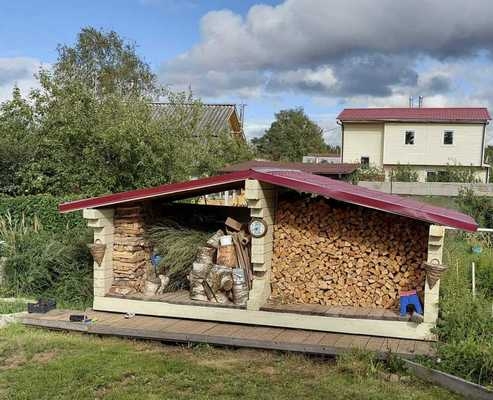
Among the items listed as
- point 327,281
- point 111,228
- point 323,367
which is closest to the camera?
point 323,367

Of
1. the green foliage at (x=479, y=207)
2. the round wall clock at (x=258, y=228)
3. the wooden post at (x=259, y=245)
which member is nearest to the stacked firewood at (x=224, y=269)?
the wooden post at (x=259, y=245)

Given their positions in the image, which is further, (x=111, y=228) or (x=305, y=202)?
(x=111, y=228)

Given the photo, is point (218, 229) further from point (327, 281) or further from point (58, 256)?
point (58, 256)

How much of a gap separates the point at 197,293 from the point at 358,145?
3273 centimetres

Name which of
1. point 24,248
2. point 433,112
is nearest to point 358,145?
point 433,112

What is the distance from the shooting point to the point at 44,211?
11.4m

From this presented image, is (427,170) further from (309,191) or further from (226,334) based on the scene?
(226,334)

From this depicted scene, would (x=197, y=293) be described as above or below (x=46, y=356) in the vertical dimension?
above

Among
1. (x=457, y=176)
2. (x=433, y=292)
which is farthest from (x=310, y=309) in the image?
(x=457, y=176)

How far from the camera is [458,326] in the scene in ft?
18.7

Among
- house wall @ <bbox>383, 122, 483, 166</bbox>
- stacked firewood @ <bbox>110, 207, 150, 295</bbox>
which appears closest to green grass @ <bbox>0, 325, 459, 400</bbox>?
stacked firewood @ <bbox>110, 207, 150, 295</bbox>

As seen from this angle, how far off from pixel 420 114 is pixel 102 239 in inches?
1305

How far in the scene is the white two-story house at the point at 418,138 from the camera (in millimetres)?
35406

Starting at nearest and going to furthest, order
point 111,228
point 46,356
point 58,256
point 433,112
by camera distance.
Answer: point 46,356
point 111,228
point 58,256
point 433,112
